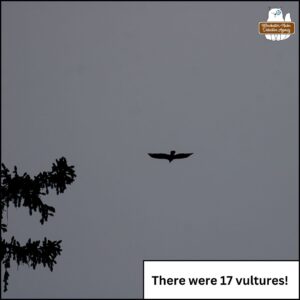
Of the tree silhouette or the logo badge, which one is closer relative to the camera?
the tree silhouette

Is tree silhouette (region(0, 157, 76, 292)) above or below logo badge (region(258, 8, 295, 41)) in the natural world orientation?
below

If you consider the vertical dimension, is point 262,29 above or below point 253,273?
above

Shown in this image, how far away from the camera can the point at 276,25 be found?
33.6 m

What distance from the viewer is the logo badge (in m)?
31.6

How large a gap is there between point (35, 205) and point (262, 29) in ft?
75.2

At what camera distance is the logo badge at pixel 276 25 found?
3164 cm

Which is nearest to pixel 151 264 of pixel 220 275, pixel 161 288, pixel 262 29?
pixel 161 288

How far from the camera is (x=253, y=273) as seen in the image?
2423cm

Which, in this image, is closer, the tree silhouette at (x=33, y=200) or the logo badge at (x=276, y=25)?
the tree silhouette at (x=33, y=200)

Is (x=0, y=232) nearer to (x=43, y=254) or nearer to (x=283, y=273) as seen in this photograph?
(x=43, y=254)

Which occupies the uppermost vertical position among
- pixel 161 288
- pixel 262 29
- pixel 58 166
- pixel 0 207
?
pixel 262 29

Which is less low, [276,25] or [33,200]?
[276,25]

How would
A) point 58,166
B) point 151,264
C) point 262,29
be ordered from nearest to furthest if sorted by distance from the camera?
point 58,166, point 151,264, point 262,29

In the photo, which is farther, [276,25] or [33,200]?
[276,25]
